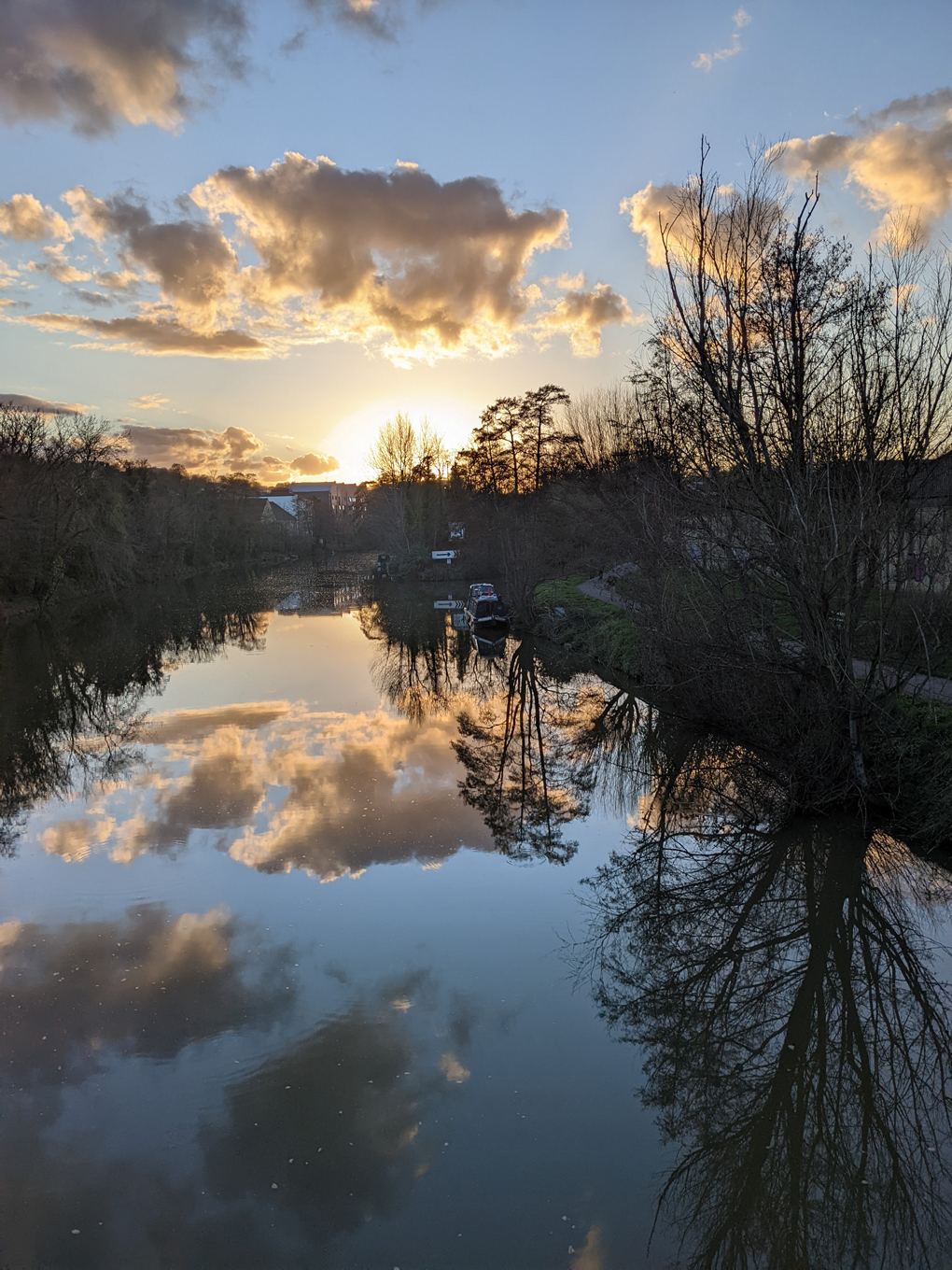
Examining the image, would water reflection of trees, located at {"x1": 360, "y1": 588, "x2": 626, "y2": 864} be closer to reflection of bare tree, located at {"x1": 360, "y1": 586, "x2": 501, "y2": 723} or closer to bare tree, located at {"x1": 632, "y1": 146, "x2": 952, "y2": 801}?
reflection of bare tree, located at {"x1": 360, "y1": 586, "x2": 501, "y2": 723}

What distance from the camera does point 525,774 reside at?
1191 centimetres

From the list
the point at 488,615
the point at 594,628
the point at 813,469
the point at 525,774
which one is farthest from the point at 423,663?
the point at 813,469

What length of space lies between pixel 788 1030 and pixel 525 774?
6.48 metres

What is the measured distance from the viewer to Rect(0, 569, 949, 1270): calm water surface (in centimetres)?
404

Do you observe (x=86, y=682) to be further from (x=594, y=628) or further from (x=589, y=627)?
(x=589, y=627)

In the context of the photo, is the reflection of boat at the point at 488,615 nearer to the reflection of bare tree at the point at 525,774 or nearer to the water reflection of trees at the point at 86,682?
the water reflection of trees at the point at 86,682

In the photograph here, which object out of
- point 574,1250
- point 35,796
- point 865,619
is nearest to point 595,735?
point 865,619

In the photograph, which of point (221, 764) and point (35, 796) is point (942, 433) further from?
point (35, 796)

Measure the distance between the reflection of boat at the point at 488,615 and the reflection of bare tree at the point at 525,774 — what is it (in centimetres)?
991

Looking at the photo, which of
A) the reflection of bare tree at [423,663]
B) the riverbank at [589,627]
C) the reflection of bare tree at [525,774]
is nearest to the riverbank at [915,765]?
the reflection of bare tree at [525,774]

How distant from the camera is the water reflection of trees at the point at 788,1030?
4.12 metres

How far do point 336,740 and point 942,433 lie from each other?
10089mm

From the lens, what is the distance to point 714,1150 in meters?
4.57

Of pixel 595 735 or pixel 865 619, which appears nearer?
pixel 865 619
